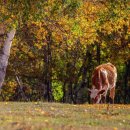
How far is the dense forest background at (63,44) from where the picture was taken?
2403 cm

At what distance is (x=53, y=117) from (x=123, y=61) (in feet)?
103

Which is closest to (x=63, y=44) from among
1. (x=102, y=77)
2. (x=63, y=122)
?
(x=102, y=77)

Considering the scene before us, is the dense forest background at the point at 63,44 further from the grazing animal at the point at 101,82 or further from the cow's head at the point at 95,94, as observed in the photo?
the cow's head at the point at 95,94

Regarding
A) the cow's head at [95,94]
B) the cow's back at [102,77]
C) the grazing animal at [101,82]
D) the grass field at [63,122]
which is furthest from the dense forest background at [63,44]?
the grass field at [63,122]

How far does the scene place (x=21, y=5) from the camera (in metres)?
22.8

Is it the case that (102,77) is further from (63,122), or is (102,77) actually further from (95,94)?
(63,122)

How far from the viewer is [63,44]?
37.5m

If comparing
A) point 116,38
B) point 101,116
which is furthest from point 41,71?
point 101,116

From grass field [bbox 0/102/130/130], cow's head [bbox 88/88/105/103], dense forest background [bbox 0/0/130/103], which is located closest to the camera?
grass field [bbox 0/102/130/130]

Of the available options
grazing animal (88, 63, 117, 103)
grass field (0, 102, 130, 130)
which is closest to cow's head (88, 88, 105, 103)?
grazing animal (88, 63, 117, 103)

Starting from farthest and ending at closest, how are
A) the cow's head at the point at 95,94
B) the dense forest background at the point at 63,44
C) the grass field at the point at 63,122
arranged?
the cow's head at the point at 95,94
the dense forest background at the point at 63,44
the grass field at the point at 63,122

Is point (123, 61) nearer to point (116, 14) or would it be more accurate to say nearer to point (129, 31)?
point (129, 31)

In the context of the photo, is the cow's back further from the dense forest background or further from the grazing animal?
the dense forest background

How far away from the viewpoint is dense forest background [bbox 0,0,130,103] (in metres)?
24.0
